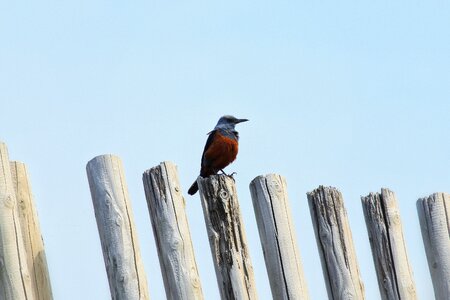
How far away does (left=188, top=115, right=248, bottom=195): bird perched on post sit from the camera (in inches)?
427

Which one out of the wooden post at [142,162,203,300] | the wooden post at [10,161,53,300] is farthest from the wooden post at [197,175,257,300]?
the wooden post at [10,161,53,300]

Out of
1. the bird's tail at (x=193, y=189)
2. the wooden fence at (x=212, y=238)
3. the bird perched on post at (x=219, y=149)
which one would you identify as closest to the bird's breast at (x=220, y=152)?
the bird perched on post at (x=219, y=149)

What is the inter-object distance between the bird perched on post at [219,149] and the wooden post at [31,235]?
13.7ft

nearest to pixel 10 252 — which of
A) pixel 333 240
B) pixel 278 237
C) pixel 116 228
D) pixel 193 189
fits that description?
pixel 116 228

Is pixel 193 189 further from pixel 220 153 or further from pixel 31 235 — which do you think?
pixel 31 235

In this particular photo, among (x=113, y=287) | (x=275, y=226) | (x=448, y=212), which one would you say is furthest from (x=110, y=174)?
(x=448, y=212)

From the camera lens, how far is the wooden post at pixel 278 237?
654 cm

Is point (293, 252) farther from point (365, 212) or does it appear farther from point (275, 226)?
point (365, 212)

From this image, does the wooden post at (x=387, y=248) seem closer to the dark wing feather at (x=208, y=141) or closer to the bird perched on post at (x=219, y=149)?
the bird perched on post at (x=219, y=149)

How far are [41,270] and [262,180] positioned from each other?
1.51 metres

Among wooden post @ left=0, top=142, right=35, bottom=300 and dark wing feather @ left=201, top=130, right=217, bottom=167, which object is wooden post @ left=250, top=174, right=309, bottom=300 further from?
dark wing feather @ left=201, top=130, right=217, bottom=167

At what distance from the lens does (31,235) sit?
21.7 feet

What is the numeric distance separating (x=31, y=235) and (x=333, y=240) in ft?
6.32

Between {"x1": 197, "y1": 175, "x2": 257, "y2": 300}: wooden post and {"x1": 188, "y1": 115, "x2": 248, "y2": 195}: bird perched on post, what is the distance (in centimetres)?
424
